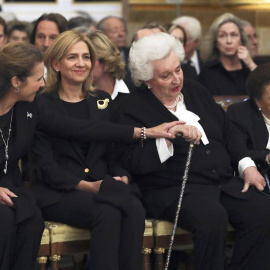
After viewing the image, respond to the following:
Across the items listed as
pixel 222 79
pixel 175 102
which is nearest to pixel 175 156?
pixel 175 102

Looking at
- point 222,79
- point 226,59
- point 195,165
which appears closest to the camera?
point 195,165

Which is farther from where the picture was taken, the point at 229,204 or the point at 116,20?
the point at 116,20

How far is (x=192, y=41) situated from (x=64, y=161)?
160 inches

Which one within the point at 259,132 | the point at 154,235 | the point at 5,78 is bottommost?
the point at 154,235

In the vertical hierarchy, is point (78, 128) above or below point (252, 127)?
above

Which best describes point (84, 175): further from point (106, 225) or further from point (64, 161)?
point (106, 225)

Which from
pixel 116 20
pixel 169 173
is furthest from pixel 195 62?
pixel 169 173

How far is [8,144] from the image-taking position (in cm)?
578

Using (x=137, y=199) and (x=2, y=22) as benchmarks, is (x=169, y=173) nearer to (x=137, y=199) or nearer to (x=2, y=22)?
(x=137, y=199)

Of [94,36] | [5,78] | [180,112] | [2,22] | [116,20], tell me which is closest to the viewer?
[5,78]

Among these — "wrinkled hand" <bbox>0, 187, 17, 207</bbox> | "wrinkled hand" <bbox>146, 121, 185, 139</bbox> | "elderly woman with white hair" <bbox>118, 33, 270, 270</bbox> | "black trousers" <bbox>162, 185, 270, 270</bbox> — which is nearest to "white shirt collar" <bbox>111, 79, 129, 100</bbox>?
"elderly woman with white hair" <bbox>118, 33, 270, 270</bbox>

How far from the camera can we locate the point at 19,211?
5570 millimetres

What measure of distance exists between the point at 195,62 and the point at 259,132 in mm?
3183

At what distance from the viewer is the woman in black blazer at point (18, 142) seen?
5559 mm
